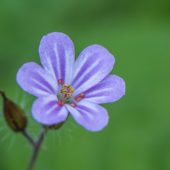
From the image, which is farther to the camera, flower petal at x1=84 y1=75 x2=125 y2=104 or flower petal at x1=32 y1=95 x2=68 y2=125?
flower petal at x1=84 y1=75 x2=125 y2=104

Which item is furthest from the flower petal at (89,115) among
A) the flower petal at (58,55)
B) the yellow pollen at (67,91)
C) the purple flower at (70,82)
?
the flower petal at (58,55)

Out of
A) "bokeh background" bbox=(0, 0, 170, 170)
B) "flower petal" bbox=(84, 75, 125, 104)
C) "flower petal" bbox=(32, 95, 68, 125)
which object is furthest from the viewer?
"bokeh background" bbox=(0, 0, 170, 170)

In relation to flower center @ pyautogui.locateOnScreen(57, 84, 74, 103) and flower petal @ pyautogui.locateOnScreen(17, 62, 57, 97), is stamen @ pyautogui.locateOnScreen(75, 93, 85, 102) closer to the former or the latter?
flower center @ pyautogui.locateOnScreen(57, 84, 74, 103)

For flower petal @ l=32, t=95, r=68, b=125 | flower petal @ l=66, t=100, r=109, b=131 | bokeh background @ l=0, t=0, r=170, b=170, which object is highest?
flower petal @ l=32, t=95, r=68, b=125

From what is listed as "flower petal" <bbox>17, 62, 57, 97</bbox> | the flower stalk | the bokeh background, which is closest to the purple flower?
"flower petal" <bbox>17, 62, 57, 97</bbox>

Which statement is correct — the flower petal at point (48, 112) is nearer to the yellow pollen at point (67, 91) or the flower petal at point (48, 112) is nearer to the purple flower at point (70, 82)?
the purple flower at point (70, 82)

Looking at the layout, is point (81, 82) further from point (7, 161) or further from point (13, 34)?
point (13, 34)

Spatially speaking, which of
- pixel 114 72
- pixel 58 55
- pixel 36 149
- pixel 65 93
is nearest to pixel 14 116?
pixel 36 149

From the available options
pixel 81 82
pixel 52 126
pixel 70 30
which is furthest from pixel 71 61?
pixel 70 30
